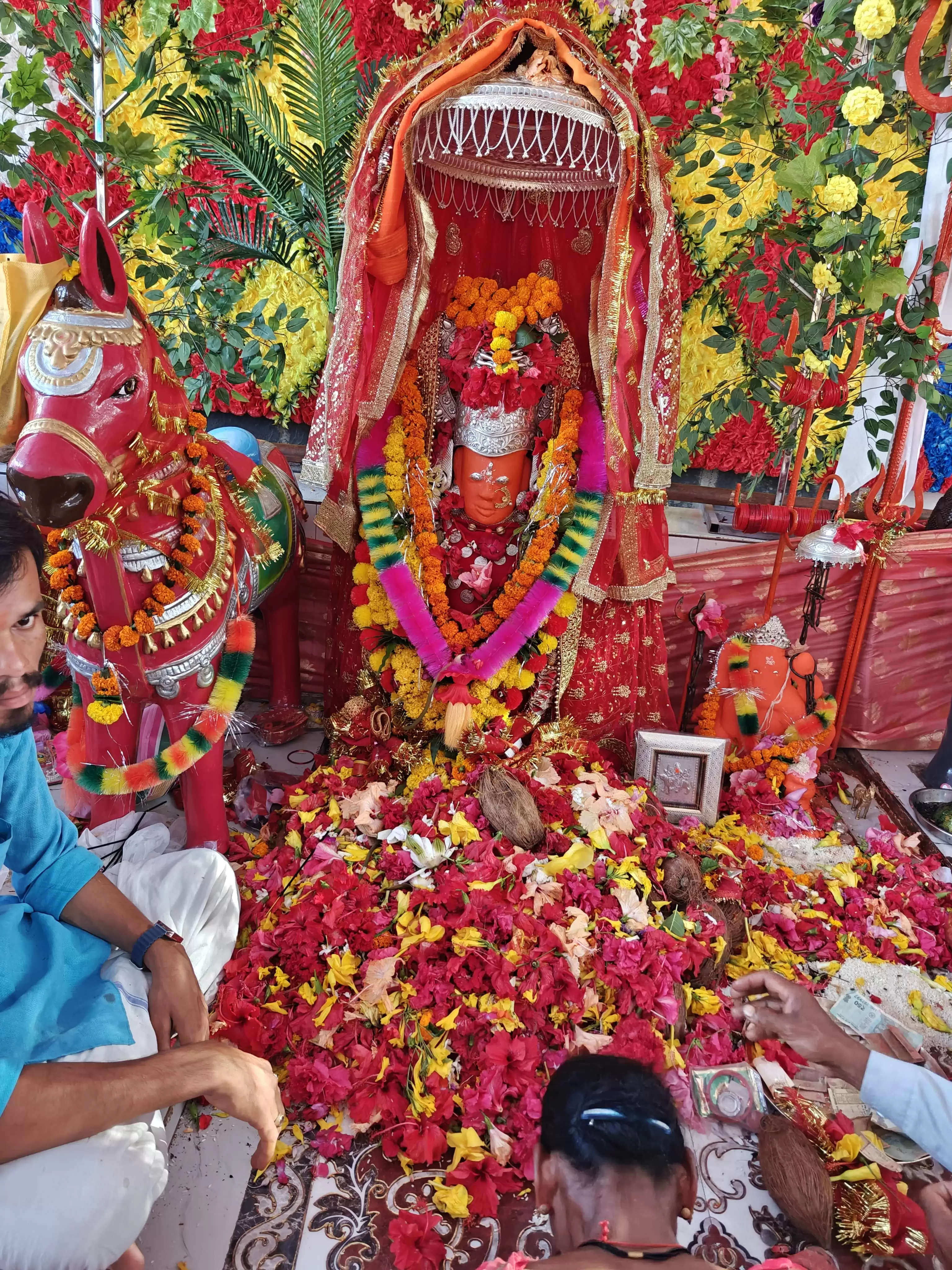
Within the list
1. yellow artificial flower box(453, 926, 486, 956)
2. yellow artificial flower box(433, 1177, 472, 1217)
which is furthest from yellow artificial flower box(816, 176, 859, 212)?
yellow artificial flower box(433, 1177, 472, 1217)

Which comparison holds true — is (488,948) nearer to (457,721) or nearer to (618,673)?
(457,721)

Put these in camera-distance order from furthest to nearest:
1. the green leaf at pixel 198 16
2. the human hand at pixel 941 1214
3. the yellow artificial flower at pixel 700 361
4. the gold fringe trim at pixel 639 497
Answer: the yellow artificial flower at pixel 700 361
the gold fringe trim at pixel 639 497
the green leaf at pixel 198 16
the human hand at pixel 941 1214

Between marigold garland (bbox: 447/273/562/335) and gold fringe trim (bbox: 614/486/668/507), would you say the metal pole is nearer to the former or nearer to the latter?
marigold garland (bbox: 447/273/562/335)

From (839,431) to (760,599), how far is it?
1.45m

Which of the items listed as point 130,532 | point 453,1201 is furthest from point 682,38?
point 453,1201

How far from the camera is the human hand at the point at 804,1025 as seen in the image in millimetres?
1827

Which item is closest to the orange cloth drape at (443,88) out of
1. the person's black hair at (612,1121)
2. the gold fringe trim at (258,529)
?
the gold fringe trim at (258,529)

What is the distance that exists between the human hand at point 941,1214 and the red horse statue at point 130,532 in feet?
6.78

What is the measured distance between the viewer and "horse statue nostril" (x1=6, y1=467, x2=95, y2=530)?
6.57 ft

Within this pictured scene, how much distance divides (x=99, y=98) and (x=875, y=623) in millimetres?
3706

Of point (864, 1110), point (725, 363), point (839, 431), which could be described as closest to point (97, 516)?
point (864, 1110)

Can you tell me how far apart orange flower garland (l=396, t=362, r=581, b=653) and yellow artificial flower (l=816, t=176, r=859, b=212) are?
42.3 inches

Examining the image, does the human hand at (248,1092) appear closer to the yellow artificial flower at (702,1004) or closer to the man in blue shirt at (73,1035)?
the man in blue shirt at (73,1035)

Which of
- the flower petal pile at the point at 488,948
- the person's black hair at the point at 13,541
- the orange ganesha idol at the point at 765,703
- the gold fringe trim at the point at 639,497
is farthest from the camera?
the orange ganesha idol at the point at 765,703
